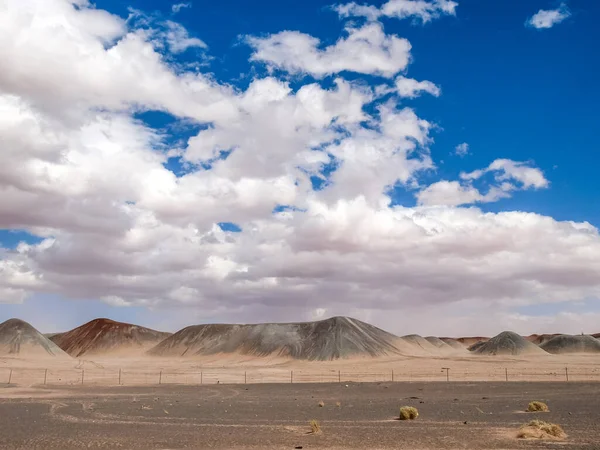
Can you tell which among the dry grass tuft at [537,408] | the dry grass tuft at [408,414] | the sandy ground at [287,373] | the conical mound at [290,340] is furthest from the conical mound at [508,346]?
the dry grass tuft at [408,414]

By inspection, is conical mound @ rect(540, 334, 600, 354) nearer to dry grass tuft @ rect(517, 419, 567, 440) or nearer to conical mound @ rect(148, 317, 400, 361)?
conical mound @ rect(148, 317, 400, 361)

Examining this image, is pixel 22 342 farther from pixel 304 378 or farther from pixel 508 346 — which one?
pixel 508 346

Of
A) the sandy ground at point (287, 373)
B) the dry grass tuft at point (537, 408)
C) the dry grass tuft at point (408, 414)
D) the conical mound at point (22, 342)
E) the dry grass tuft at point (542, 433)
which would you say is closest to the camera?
the dry grass tuft at point (542, 433)

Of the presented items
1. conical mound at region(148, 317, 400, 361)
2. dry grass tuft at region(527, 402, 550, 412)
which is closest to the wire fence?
dry grass tuft at region(527, 402, 550, 412)

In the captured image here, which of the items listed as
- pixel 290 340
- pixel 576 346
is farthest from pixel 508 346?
pixel 290 340

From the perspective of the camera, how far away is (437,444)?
1931cm

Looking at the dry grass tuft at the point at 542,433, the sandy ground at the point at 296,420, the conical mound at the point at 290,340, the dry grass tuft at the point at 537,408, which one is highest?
the conical mound at the point at 290,340

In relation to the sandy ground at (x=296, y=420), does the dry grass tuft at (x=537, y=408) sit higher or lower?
higher

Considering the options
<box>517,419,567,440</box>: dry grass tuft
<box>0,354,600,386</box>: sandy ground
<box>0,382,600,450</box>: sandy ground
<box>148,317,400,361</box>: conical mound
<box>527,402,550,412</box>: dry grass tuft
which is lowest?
<box>0,354,600,386</box>: sandy ground

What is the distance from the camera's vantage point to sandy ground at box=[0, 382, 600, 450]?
65.9ft

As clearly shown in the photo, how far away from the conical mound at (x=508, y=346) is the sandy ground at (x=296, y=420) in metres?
133

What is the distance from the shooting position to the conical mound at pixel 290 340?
5723 inches

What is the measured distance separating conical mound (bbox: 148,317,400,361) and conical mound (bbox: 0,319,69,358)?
1410 inches

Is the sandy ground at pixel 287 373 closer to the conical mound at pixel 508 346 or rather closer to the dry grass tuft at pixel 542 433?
the dry grass tuft at pixel 542 433
